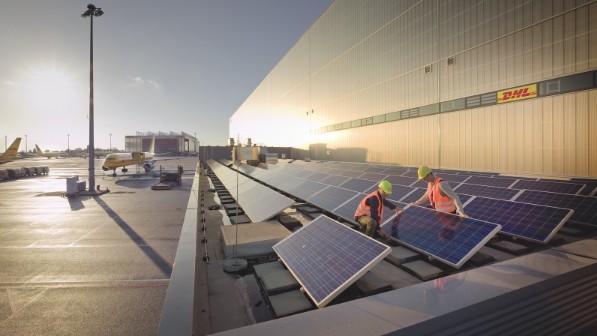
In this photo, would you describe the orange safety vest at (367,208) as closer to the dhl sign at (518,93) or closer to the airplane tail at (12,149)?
the dhl sign at (518,93)

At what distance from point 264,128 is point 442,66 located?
4916 centimetres

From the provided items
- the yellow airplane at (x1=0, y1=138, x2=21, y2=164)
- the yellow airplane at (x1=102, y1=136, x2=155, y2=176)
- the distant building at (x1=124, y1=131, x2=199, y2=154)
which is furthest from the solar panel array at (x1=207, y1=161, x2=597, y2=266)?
the distant building at (x1=124, y1=131, x2=199, y2=154)

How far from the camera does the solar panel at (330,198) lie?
8.71m

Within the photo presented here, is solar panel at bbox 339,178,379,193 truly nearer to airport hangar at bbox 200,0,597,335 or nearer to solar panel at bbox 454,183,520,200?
solar panel at bbox 454,183,520,200

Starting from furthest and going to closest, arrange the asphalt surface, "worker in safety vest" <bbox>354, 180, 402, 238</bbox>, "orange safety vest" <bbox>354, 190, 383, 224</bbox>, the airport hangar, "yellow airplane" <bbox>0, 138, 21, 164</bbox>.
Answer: "yellow airplane" <bbox>0, 138, 21, 164</bbox>, the airport hangar, "orange safety vest" <bbox>354, 190, 383, 224</bbox>, "worker in safety vest" <bbox>354, 180, 402, 238</bbox>, the asphalt surface

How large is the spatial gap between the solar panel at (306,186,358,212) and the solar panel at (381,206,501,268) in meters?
2.11

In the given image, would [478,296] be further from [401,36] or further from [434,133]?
[401,36]

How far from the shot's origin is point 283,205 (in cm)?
754

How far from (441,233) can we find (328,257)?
255 cm

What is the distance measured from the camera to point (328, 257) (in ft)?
14.5

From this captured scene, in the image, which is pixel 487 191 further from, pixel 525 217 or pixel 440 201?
pixel 440 201

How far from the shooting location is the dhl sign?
14398mm

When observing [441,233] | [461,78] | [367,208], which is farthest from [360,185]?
[461,78]

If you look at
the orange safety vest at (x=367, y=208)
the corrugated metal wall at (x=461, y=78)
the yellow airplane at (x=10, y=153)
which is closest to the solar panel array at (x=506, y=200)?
the orange safety vest at (x=367, y=208)
